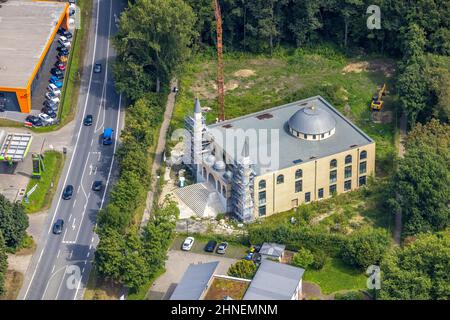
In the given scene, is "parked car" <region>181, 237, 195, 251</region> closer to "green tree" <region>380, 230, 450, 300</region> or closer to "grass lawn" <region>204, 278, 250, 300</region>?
"grass lawn" <region>204, 278, 250, 300</region>

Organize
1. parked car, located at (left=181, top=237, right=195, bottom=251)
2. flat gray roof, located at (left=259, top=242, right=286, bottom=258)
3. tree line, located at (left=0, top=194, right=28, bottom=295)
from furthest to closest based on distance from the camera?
parked car, located at (left=181, top=237, right=195, bottom=251)
tree line, located at (left=0, top=194, right=28, bottom=295)
flat gray roof, located at (left=259, top=242, right=286, bottom=258)

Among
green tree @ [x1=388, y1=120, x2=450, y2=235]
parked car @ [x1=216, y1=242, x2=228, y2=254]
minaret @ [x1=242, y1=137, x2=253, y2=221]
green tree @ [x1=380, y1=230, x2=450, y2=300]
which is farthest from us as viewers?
green tree @ [x1=388, y1=120, x2=450, y2=235]

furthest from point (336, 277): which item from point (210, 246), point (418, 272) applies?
point (210, 246)

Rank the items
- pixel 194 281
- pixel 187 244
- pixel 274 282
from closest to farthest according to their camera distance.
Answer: pixel 274 282, pixel 194 281, pixel 187 244

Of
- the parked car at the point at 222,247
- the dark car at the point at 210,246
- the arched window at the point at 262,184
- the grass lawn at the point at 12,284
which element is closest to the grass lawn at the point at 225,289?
the parked car at the point at 222,247

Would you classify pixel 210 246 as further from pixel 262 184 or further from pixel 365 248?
pixel 365 248

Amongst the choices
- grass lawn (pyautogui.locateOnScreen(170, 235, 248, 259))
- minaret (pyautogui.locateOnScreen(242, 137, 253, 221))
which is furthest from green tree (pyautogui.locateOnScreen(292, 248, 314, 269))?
minaret (pyautogui.locateOnScreen(242, 137, 253, 221))

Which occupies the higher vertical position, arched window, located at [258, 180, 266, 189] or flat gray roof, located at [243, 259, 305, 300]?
arched window, located at [258, 180, 266, 189]
